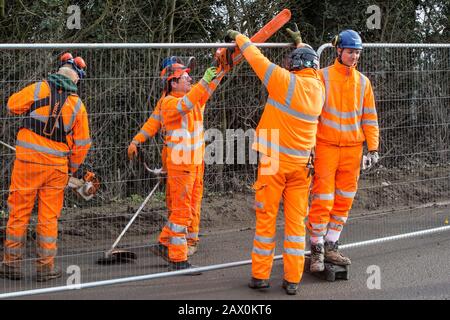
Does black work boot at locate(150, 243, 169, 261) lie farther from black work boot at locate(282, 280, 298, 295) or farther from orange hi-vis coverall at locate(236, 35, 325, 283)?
black work boot at locate(282, 280, 298, 295)

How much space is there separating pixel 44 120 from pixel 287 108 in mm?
2234

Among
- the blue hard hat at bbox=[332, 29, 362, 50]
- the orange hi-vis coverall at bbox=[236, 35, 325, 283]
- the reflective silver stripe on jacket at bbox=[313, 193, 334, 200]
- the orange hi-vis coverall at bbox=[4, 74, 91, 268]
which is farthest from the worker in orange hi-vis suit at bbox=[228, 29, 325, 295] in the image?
the orange hi-vis coverall at bbox=[4, 74, 91, 268]

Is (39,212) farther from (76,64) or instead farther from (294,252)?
(294,252)

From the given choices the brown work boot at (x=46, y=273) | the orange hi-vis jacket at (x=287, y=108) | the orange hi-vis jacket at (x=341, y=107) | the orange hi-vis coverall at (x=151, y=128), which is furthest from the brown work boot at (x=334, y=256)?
the brown work boot at (x=46, y=273)

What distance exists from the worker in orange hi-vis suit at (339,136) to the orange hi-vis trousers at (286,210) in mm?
439

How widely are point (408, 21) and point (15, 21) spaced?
681 cm

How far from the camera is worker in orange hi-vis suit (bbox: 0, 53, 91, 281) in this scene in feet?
18.2

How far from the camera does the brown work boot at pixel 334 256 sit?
5.83 meters

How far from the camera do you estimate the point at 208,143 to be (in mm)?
6727

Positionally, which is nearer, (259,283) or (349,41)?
(259,283)

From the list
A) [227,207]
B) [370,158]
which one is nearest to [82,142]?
[370,158]

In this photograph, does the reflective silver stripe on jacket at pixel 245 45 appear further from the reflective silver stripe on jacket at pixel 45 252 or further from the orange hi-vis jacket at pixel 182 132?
the reflective silver stripe on jacket at pixel 45 252

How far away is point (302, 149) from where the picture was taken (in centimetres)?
525

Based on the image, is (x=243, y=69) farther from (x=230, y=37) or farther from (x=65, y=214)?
(x=65, y=214)
